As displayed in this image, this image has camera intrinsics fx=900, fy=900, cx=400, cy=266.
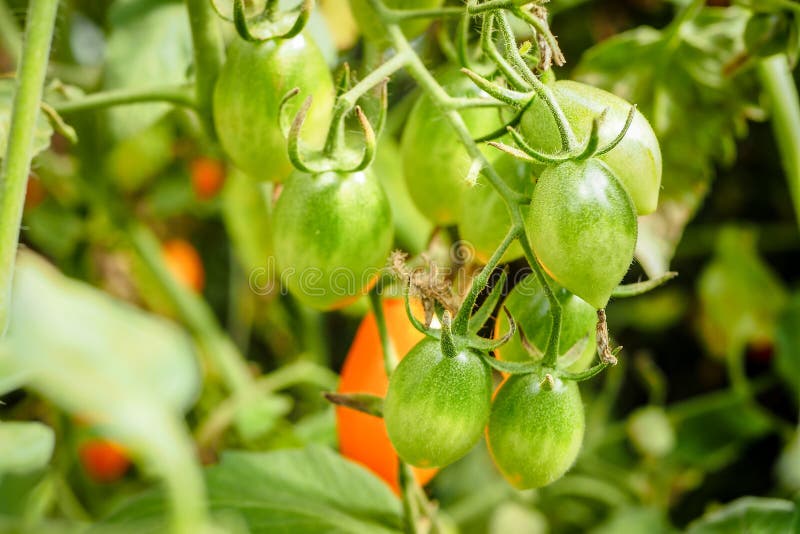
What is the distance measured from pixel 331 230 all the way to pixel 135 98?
178 mm

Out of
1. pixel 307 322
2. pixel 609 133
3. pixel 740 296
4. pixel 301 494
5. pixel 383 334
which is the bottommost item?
pixel 740 296

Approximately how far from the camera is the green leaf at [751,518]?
0.55 meters

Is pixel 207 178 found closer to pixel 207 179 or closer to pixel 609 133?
pixel 207 179

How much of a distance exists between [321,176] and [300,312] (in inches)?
21.0

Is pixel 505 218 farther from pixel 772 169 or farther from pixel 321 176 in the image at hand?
pixel 772 169

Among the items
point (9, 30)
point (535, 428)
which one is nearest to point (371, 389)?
point (535, 428)

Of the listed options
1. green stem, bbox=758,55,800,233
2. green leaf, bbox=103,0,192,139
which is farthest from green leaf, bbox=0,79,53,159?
green stem, bbox=758,55,800,233

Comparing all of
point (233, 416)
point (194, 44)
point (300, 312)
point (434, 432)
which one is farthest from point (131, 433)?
point (300, 312)

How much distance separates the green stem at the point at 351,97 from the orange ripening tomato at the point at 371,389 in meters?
0.13

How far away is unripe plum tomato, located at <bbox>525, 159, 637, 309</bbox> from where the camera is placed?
337mm

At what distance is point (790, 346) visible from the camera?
3.00 feet

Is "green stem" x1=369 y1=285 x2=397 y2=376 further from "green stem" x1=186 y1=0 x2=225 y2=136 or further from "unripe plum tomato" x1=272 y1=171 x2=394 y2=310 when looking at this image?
"green stem" x1=186 y1=0 x2=225 y2=136

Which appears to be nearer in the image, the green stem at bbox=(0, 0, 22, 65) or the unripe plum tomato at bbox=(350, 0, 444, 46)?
the unripe plum tomato at bbox=(350, 0, 444, 46)

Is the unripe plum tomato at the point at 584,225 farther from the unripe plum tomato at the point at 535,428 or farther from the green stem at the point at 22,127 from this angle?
the green stem at the point at 22,127
